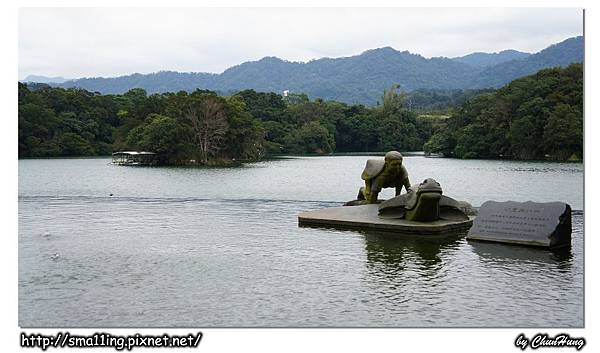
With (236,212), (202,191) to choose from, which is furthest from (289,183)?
(236,212)

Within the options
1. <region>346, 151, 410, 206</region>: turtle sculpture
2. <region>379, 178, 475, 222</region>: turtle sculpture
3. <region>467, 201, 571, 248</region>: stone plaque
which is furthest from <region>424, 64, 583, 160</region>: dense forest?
<region>467, 201, 571, 248</region>: stone plaque

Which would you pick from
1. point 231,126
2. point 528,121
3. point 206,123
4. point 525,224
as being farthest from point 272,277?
point 528,121

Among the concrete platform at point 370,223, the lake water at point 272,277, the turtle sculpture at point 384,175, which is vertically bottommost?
the lake water at point 272,277

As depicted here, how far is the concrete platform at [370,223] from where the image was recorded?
1358 cm

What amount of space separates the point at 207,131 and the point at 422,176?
2987 centimetres

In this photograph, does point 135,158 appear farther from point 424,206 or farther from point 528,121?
point 424,206

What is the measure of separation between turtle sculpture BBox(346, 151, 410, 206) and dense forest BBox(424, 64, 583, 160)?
157 ft

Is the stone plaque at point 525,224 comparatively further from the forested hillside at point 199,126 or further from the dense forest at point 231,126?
the forested hillside at point 199,126

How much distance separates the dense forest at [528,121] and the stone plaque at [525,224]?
50389 millimetres

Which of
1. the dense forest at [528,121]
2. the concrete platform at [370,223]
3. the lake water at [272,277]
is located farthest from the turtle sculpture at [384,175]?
the dense forest at [528,121]

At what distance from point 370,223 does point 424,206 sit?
1320mm

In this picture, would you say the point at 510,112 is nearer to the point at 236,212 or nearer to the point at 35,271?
the point at 236,212

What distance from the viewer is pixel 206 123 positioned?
213 ft

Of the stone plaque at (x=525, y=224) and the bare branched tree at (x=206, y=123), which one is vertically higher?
Result: the bare branched tree at (x=206, y=123)
